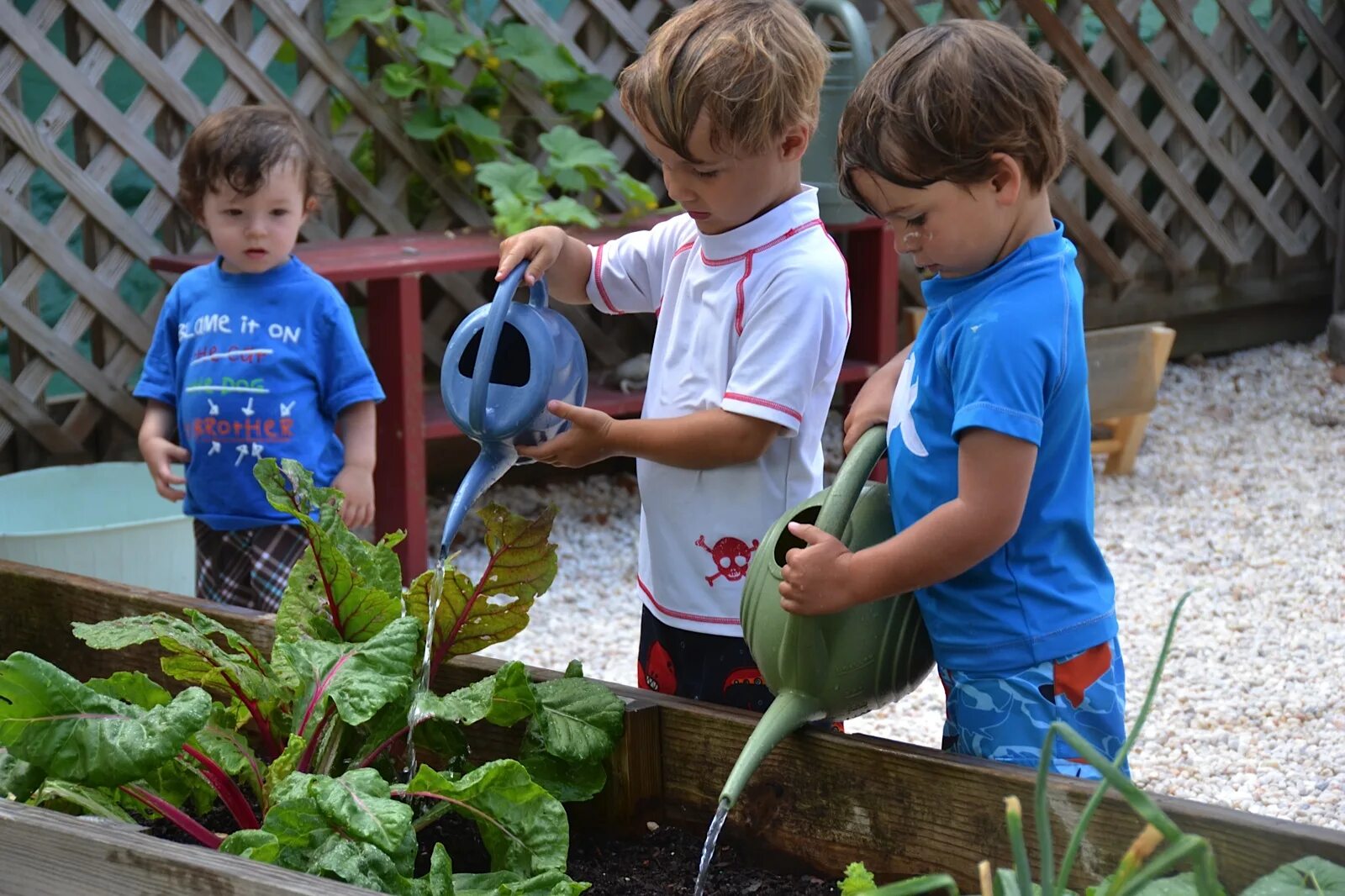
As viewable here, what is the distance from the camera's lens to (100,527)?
2.37m

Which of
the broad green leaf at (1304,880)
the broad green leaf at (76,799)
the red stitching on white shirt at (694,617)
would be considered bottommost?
the broad green leaf at (76,799)

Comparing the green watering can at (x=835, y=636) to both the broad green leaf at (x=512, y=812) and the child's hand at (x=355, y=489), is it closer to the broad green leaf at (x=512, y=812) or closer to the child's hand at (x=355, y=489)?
the broad green leaf at (x=512, y=812)

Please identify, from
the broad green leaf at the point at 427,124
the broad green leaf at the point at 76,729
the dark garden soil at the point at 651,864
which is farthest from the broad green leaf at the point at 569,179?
the broad green leaf at the point at 76,729

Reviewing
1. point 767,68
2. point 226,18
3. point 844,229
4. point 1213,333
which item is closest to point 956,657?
point 767,68

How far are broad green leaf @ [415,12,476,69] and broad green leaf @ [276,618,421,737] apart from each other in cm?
244

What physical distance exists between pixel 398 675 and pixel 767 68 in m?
0.69

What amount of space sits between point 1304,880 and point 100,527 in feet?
6.13

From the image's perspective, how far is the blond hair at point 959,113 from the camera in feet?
4.10

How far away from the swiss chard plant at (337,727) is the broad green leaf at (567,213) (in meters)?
2.00

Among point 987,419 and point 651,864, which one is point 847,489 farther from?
point 651,864

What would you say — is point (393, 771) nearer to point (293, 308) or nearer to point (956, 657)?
point (956, 657)

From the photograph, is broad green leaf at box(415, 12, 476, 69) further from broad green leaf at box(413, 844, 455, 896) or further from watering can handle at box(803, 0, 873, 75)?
broad green leaf at box(413, 844, 455, 896)

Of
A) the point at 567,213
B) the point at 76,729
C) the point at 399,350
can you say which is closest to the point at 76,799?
the point at 76,729

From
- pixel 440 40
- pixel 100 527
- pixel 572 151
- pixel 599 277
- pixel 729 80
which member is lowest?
pixel 100 527
